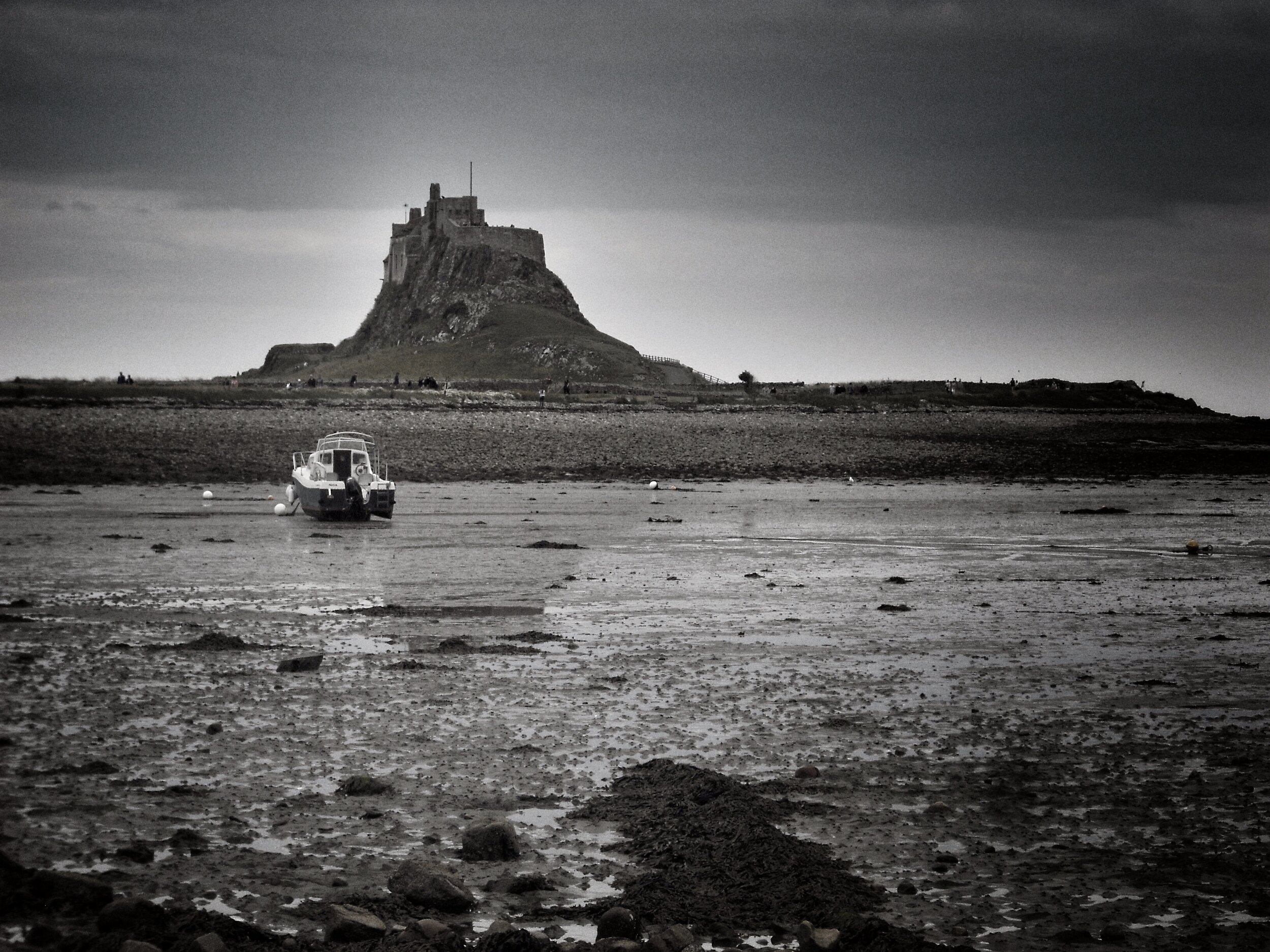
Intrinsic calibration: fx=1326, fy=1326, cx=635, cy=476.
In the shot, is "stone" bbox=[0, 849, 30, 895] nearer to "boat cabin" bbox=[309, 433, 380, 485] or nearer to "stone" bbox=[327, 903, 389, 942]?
"stone" bbox=[327, 903, 389, 942]

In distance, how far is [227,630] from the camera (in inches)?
599

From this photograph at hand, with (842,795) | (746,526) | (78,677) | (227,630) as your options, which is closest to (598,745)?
(842,795)

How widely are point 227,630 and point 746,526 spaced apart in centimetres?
1635

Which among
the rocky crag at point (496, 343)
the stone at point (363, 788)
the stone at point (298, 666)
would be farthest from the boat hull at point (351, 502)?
the rocky crag at point (496, 343)

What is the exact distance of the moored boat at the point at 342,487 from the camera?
102ft

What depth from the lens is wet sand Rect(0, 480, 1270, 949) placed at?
7.69 metres

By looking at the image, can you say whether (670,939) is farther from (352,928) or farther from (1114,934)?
(1114,934)

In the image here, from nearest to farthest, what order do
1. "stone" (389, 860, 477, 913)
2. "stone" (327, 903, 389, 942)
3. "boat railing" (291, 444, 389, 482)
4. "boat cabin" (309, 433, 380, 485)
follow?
1. "stone" (327, 903, 389, 942)
2. "stone" (389, 860, 477, 913)
3. "boat cabin" (309, 433, 380, 485)
4. "boat railing" (291, 444, 389, 482)

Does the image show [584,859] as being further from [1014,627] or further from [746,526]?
[746,526]

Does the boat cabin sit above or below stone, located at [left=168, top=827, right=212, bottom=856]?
above

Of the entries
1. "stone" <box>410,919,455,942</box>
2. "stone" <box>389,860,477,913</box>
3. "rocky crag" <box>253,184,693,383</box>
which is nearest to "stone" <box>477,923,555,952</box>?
"stone" <box>410,919,455,942</box>

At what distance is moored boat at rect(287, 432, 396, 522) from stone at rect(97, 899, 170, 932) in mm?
24687

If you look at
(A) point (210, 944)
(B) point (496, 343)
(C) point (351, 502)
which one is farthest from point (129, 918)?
(B) point (496, 343)

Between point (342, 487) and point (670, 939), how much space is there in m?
25.8
